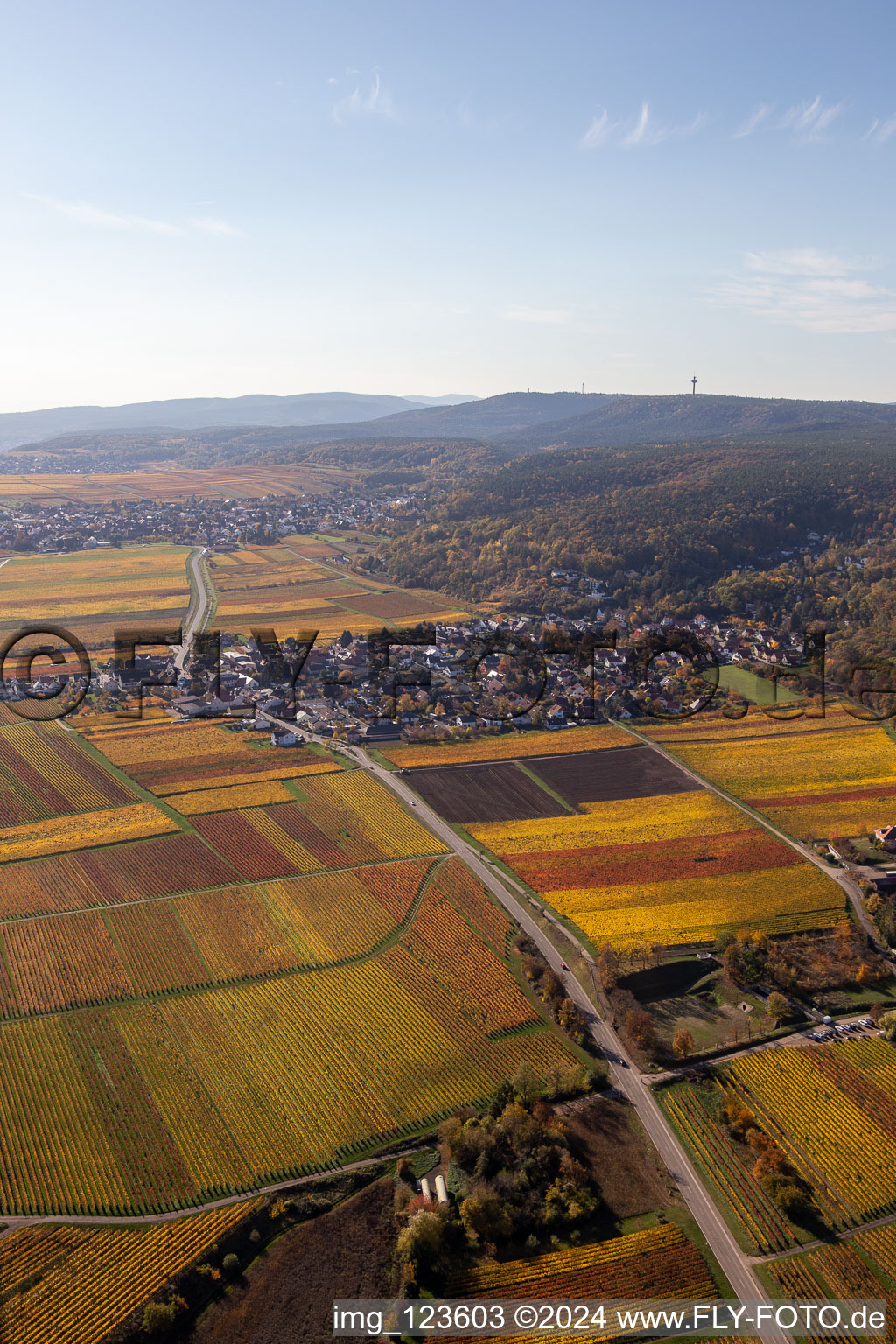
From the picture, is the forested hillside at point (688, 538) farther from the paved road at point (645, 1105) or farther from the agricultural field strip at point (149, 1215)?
the agricultural field strip at point (149, 1215)

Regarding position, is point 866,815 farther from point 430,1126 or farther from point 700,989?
point 430,1126

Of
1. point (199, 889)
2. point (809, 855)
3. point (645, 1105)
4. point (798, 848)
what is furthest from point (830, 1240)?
point (199, 889)

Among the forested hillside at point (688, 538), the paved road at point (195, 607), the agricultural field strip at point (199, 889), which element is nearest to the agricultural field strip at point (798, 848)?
the agricultural field strip at point (199, 889)

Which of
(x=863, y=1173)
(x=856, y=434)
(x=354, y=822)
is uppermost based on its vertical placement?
(x=856, y=434)

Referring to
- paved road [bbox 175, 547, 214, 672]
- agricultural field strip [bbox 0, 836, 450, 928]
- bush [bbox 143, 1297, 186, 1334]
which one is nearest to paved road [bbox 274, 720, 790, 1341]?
agricultural field strip [bbox 0, 836, 450, 928]

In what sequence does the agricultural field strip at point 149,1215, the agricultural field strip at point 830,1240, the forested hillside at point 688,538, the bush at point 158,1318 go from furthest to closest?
1. the forested hillside at point 688,538
2. the agricultural field strip at point 149,1215
3. the agricultural field strip at point 830,1240
4. the bush at point 158,1318

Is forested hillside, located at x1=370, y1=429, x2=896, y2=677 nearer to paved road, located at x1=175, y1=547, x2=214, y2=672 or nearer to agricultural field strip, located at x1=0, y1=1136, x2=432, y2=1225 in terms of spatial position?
paved road, located at x1=175, y1=547, x2=214, y2=672

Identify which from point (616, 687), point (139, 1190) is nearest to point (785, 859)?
Answer: point (616, 687)

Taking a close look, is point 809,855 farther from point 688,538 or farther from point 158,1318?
point 688,538
